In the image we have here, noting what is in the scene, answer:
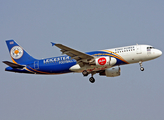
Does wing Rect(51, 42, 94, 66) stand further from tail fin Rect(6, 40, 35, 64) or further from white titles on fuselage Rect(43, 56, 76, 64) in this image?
tail fin Rect(6, 40, 35, 64)

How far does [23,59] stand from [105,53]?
15.3 meters

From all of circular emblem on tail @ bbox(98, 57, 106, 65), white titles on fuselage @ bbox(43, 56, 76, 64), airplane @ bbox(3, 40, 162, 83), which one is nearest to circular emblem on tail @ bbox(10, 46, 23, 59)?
airplane @ bbox(3, 40, 162, 83)

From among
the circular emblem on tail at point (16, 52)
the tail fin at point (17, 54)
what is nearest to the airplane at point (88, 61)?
the tail fin at point (17, 54)

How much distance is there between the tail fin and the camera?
5156 cm

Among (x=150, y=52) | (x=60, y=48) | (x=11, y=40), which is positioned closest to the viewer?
(x=60, y=48)

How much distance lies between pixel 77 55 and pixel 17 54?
13137 mm

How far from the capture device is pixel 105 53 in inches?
1837

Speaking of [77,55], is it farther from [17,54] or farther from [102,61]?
[17,54]

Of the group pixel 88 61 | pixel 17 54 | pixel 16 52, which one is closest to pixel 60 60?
pixel 88 61


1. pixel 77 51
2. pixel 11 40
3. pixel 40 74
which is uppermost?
pixel 11 40

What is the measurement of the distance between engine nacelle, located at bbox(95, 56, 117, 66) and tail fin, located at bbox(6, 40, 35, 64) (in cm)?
1269

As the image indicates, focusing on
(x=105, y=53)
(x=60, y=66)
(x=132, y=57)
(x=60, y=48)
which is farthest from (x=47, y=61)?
(x=132, y=57)

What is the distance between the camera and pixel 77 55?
45.5 m

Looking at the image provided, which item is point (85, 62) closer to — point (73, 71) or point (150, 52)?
point (73, 71)
